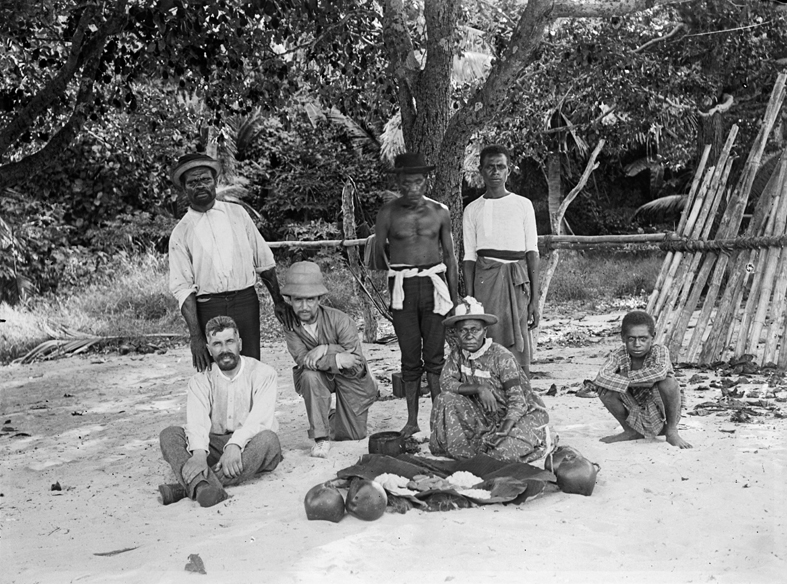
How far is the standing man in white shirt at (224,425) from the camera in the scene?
4625mm

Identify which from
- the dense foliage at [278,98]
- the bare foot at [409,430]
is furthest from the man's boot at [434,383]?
the dense foliage at [278,98]

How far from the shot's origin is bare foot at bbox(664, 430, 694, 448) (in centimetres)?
490

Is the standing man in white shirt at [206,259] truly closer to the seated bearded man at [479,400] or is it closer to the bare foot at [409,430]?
the bare foot at [409,430]

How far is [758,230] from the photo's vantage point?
7539 millimetres

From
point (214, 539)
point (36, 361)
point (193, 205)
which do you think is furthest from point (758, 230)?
point (36, 361)

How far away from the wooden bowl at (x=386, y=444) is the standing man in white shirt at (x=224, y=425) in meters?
0.54

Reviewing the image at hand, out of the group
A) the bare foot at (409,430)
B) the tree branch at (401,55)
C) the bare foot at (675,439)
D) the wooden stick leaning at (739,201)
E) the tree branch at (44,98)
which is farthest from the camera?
the wooden stick leaning at (739,201)

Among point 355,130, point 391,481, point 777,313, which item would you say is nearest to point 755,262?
point 777,313

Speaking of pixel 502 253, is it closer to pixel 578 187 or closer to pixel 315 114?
pixel 578 187

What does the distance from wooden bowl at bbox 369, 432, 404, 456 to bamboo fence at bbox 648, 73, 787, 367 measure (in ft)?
11.7

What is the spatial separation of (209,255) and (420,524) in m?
2.12

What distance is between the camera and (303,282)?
17.4ft

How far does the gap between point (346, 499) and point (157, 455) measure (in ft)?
6.70

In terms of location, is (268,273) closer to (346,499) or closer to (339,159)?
(346,499)
